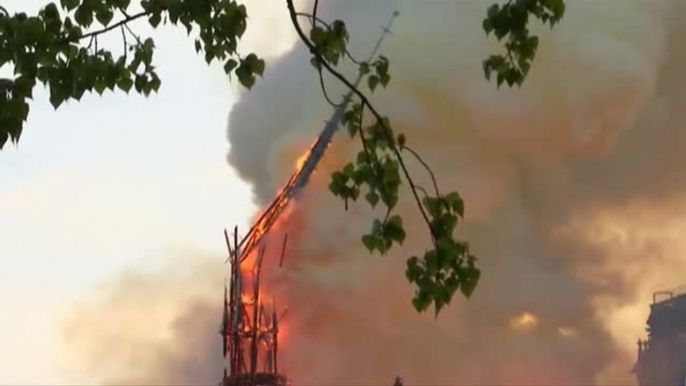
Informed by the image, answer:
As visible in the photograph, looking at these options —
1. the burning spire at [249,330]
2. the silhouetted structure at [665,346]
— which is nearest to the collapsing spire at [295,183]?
the burning spire at [249,330]

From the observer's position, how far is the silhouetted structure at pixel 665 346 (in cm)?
9600

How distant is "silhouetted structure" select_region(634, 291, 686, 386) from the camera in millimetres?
96000

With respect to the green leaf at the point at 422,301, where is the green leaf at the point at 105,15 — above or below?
above

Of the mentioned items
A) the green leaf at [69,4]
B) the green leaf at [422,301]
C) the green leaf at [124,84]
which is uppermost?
the green leaf at [69,4]

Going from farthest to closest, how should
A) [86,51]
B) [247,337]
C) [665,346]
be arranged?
[665,346] → [247,337] → [86,51]

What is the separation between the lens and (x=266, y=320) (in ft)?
185

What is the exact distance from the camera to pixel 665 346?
96.4 meters

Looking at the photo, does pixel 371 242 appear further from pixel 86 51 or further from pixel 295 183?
pixel 295 183

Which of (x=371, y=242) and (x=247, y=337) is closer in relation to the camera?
(x=371, y=242)

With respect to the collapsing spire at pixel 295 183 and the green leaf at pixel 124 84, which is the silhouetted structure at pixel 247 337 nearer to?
the collapsing spire at pixel 295 183

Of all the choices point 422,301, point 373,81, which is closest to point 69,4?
point 373,81

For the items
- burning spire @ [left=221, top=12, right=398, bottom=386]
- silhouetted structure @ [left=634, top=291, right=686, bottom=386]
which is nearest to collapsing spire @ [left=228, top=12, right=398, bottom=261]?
burning spire @ [left=221, top=12, right=398, bottom=386]

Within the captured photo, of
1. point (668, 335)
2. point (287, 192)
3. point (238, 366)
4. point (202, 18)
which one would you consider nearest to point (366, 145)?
point (202, 18)

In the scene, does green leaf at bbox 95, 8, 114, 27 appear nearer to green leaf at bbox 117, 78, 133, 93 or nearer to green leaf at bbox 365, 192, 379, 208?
green leaf at bbox 117, 78, 133, 93
